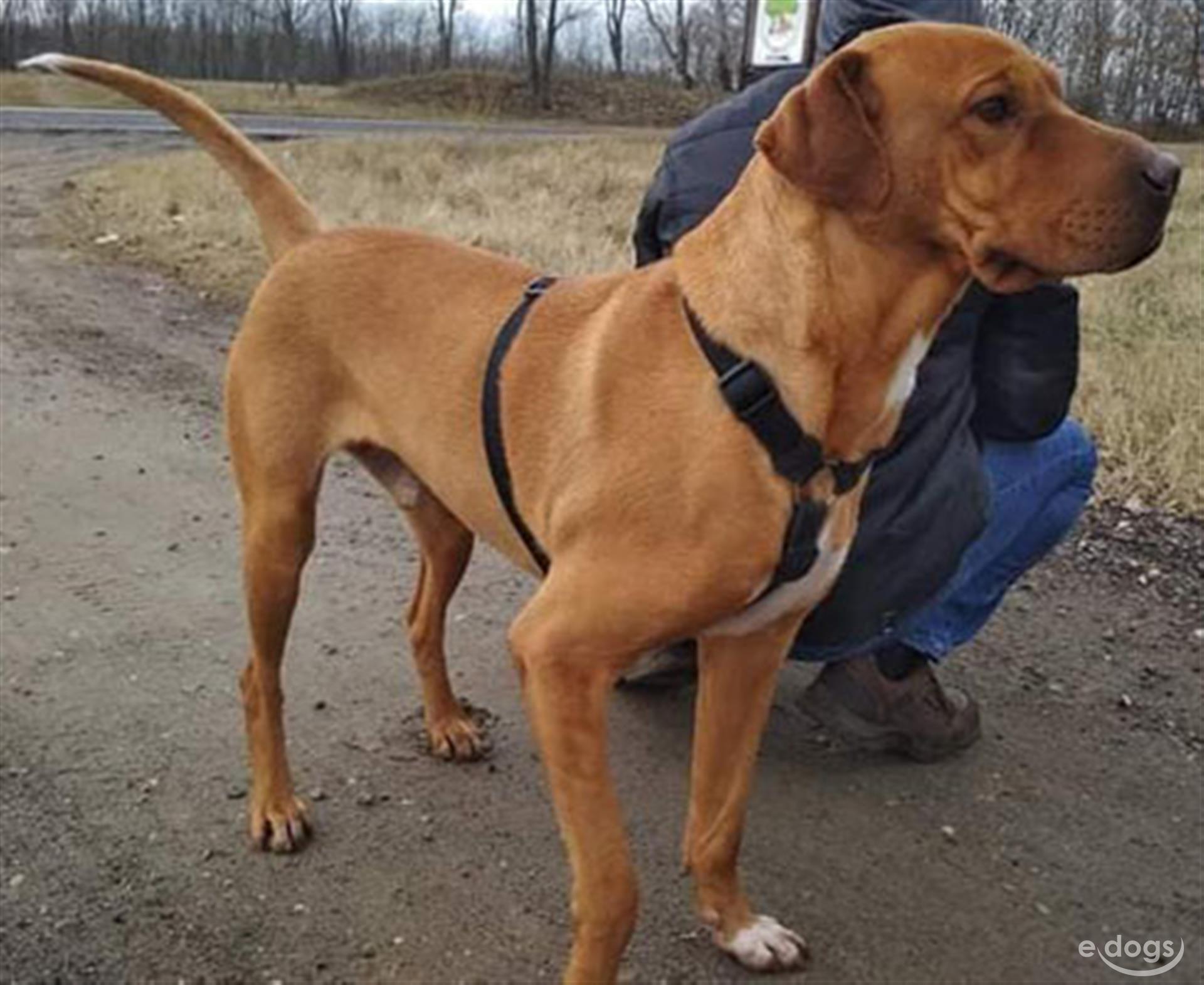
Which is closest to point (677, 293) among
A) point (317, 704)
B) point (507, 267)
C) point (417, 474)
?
point (507, 267)

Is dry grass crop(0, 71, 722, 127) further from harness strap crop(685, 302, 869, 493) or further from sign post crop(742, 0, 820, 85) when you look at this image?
harness strap crop(685, 302, 869, 493)

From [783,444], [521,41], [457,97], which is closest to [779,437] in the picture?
[783,444]

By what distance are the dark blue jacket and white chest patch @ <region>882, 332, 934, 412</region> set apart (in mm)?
639

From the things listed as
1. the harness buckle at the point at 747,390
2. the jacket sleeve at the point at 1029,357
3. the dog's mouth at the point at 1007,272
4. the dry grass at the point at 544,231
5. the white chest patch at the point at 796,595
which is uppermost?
the dog's mouth at the point at 1007,272

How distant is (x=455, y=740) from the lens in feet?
12.2

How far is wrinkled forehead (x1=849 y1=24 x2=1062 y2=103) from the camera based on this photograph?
7.73 ft

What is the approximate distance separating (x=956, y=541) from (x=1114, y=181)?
126 centimetres

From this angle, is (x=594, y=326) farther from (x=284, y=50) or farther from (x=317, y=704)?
(x=284, y=50)

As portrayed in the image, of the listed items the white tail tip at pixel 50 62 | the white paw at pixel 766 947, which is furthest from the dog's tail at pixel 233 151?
the white paw at pixel 766 947

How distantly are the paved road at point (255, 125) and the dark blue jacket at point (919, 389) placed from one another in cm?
2217

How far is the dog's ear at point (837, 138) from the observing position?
2355 mm

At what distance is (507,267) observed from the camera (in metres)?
3.26

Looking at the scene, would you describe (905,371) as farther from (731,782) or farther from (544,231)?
(544,231)

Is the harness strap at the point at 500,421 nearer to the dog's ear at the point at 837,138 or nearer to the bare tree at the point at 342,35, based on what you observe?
the dog's ear at the point at 837,138
